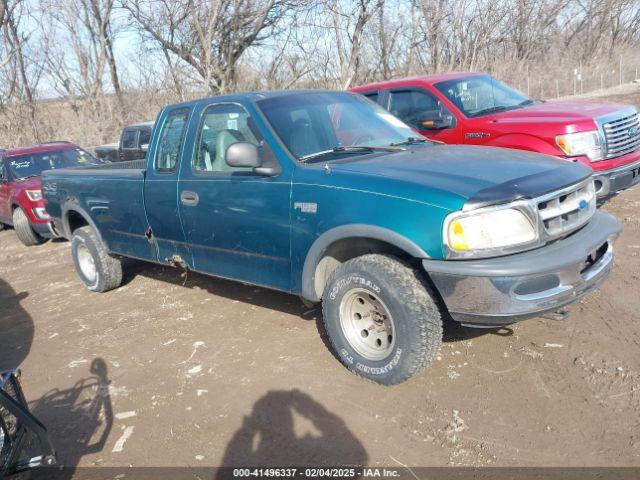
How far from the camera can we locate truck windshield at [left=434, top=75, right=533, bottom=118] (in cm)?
690

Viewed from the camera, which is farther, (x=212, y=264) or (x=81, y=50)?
(x=81, y=50)

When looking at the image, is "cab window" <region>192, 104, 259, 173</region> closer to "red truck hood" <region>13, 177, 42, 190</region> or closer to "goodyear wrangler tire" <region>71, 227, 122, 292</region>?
"goodyear wrangler tire" <region>71, 227, 122, 292</region>

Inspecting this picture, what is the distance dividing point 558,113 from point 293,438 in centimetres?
499

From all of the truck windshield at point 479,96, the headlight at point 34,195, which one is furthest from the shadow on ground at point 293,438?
the headlight at point 34,195

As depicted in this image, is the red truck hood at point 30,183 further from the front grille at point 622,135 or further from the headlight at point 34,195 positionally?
the front grille at point 622,135

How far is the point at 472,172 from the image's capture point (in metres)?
3.28

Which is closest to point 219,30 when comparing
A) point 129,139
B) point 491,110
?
point 129,139

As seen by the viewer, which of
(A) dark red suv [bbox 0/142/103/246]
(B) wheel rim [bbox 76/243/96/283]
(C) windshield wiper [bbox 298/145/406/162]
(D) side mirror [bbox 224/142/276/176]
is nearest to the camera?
(D) side mirror [bbox 224/142/276/176]

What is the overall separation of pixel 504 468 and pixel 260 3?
21609 mm

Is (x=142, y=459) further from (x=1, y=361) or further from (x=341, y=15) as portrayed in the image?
(x=341, y=15)

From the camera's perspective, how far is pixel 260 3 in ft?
69.7

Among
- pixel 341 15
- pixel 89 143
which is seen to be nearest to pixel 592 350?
pixel 341 15

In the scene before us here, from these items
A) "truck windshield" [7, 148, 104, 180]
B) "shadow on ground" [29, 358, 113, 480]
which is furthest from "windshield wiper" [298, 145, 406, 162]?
"truck windshield" [7, 148, 104, 180]

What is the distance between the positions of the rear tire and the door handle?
6.02 m
